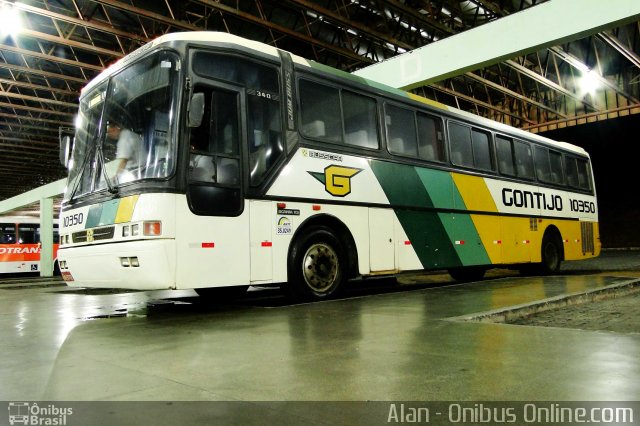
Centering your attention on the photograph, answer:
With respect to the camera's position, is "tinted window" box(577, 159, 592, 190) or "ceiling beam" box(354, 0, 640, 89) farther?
"tinted window" box(577, 159, 592, 190)

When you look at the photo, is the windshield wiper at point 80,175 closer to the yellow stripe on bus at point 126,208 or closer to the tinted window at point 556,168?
the yellow stripe on bus at point 126,208

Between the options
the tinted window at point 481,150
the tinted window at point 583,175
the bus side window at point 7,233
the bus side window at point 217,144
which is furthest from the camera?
the bus side window at point 7,233

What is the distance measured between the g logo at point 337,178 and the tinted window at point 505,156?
4.69 m

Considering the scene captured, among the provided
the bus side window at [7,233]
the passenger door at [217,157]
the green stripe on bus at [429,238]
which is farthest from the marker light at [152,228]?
the bus side window at [7,233]

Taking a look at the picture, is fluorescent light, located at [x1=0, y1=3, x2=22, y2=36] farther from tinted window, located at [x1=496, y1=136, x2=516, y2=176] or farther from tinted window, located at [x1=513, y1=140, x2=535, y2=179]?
tinted window, located at [x1=513, y1=140, x2=535, y2=179]

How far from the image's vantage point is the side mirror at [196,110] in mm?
5598

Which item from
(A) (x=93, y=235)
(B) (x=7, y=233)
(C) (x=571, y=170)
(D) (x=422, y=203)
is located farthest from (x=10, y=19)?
(C) (x=571, y=170)

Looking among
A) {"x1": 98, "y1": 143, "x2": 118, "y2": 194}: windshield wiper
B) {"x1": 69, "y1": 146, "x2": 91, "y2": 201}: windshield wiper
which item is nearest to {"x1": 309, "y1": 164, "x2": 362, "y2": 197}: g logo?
{"x1": 98, "y1": 143, "x2": 118, "y2": 194}: windshield wiper

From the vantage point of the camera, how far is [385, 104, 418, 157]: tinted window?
27.5ft

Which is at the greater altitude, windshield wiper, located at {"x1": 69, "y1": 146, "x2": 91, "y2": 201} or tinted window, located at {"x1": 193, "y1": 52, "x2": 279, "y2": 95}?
tinted window, located at {"x1": 193, "y1": 52, "x2": 279, "y2": 95}

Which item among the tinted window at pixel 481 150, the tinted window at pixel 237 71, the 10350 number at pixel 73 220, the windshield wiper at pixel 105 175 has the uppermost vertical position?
the tinted window at pixel 237 71

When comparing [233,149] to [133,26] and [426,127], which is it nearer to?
[426,127]

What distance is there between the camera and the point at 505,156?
1100cm

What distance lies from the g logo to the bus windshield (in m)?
2.11
